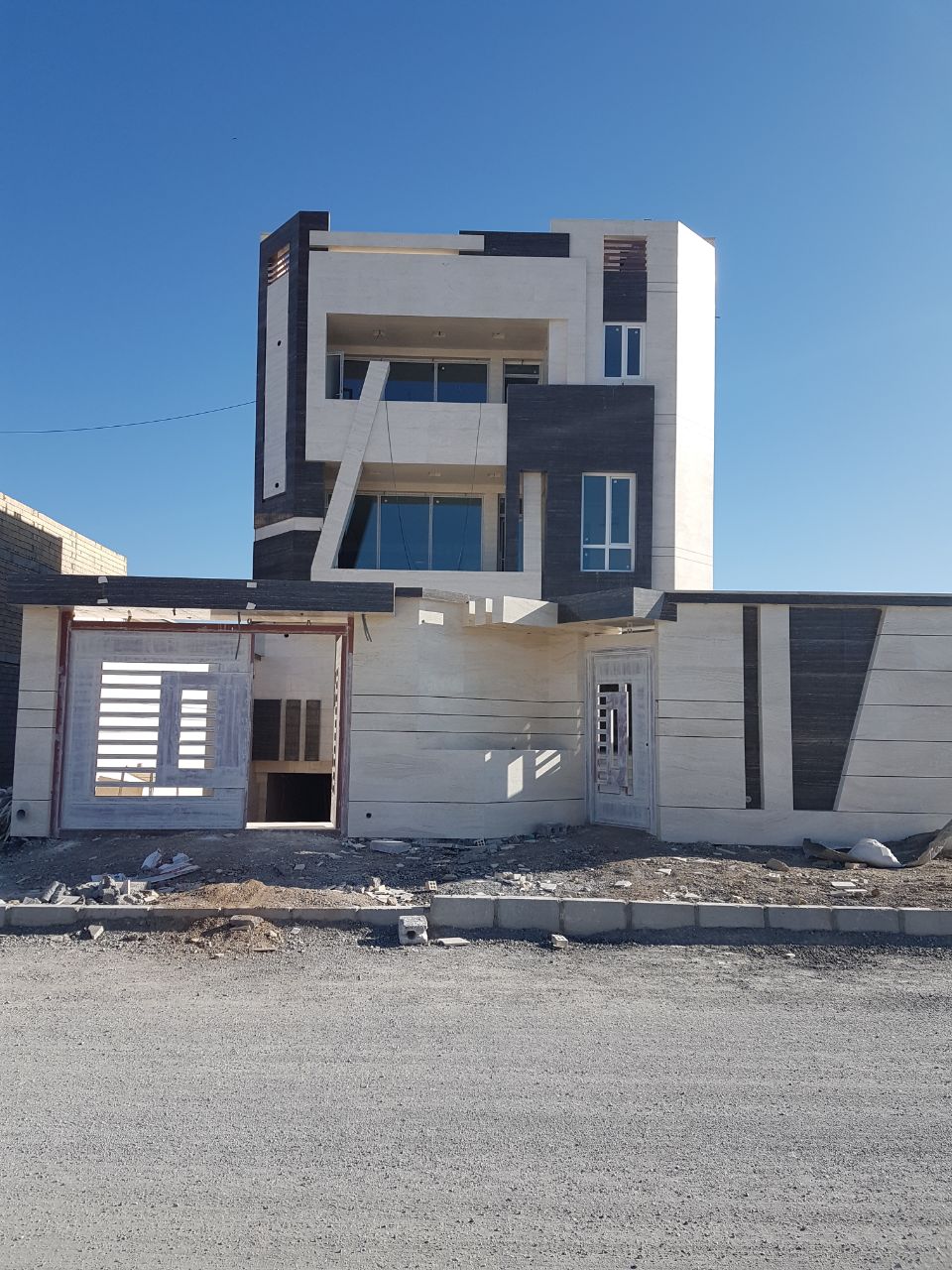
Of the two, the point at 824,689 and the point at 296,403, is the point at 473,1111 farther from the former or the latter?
the point at 296,403

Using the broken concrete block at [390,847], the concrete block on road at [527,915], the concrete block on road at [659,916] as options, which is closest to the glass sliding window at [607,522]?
the broken concrete block at [390,847]

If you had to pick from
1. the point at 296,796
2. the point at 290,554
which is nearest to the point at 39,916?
the point at 290,554

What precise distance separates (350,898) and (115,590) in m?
5.41

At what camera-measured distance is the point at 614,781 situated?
555 inches

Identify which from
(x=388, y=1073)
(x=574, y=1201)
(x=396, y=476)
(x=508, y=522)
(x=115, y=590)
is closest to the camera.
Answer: (x=574, y=1201)

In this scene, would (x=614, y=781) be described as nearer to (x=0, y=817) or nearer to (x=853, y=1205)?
(x=0, y=817)

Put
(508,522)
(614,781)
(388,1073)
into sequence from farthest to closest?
1. (508,522)
2. (614,781)
3. (388,1073)

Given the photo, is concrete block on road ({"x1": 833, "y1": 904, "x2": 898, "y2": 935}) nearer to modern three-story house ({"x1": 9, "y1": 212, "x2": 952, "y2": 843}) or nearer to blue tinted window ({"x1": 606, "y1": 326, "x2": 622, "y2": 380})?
modern three-story house ({"x1": 9, "y1": 212, "x2": 952, "y2": 843})

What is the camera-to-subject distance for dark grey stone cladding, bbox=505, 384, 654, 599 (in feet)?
64.5

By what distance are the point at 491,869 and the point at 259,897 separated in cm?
294

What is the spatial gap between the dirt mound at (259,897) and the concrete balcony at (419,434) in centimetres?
1201

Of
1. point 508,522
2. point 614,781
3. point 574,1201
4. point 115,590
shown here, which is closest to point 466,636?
point 614,781

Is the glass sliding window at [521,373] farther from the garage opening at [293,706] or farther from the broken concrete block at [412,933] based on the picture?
the broken concrete block at [412,933]

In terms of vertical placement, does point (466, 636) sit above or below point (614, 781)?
above
